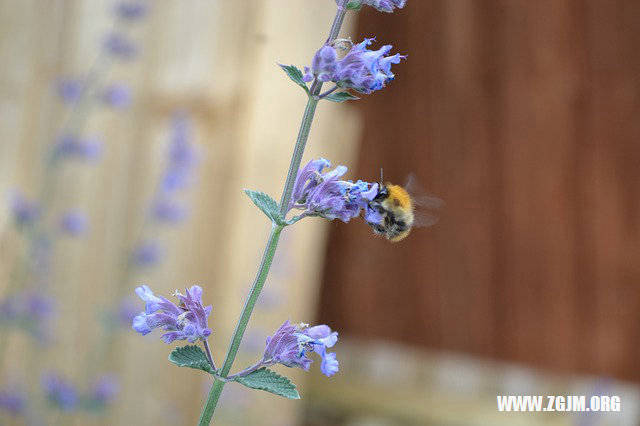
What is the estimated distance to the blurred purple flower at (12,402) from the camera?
196 cm

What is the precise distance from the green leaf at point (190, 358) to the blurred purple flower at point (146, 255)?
1349mm

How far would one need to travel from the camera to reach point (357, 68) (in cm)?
102

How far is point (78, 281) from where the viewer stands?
2.49 m

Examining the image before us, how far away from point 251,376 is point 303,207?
0.23 meters

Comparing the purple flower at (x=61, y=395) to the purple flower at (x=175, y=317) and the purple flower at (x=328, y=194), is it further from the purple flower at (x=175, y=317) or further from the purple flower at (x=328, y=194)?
the purple flower at (x=328, y=194)

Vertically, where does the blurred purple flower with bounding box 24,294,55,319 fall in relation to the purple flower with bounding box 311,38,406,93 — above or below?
below

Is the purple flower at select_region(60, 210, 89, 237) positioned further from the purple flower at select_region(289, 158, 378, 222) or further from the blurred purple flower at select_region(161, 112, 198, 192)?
the purple flower at select_region(289, 158, 378, 222)

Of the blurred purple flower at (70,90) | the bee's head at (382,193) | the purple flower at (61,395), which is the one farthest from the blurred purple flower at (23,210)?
the bee's head at (382,193)

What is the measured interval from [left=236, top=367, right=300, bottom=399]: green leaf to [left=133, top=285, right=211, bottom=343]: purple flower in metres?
0.08

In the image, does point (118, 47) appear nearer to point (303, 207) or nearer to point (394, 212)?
point (394, 212)

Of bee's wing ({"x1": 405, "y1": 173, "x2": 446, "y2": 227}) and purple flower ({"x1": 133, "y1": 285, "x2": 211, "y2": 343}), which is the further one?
bee's wing ({"x1": 405, "y1": 173, "x2": 446, "y2": 227})

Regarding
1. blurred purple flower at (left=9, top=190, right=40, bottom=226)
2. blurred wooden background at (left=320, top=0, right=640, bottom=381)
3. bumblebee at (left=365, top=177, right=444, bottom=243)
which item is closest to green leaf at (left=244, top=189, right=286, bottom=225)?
bumblebee at (left=365, top=177, right=444, bottom=243)

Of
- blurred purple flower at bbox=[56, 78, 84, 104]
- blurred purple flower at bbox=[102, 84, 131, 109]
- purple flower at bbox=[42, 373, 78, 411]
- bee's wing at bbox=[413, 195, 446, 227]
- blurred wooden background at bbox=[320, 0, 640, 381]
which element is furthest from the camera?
blurred wooden background at bbox=[320, 0, 640, 381]

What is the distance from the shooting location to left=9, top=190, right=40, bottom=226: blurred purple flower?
1943 mm
